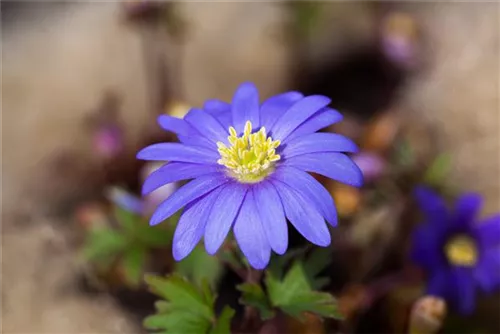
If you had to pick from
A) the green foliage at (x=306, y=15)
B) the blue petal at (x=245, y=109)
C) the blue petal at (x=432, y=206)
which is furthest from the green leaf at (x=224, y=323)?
the green foliage at (x=306, y=15)

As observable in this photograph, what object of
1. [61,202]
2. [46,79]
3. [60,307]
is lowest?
[60,307]

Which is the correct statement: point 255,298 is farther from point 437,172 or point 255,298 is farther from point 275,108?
point 437,172

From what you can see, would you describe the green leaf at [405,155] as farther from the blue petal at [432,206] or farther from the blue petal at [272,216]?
the blue petal at [272,216]

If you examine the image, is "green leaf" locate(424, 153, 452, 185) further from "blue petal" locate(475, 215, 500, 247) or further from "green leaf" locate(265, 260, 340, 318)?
"green leaf" locate(265, 260, 340, 318)

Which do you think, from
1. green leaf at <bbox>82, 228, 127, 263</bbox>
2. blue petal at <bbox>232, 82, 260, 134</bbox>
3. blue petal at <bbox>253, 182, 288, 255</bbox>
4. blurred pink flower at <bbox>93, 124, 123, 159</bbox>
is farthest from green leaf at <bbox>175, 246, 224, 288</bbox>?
blurred pink flower at <bbox>93, 124, 123, 159</bbox>

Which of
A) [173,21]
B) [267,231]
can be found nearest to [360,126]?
[173,21]

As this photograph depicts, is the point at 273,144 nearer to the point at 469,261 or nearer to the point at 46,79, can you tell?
the point at 469,261
